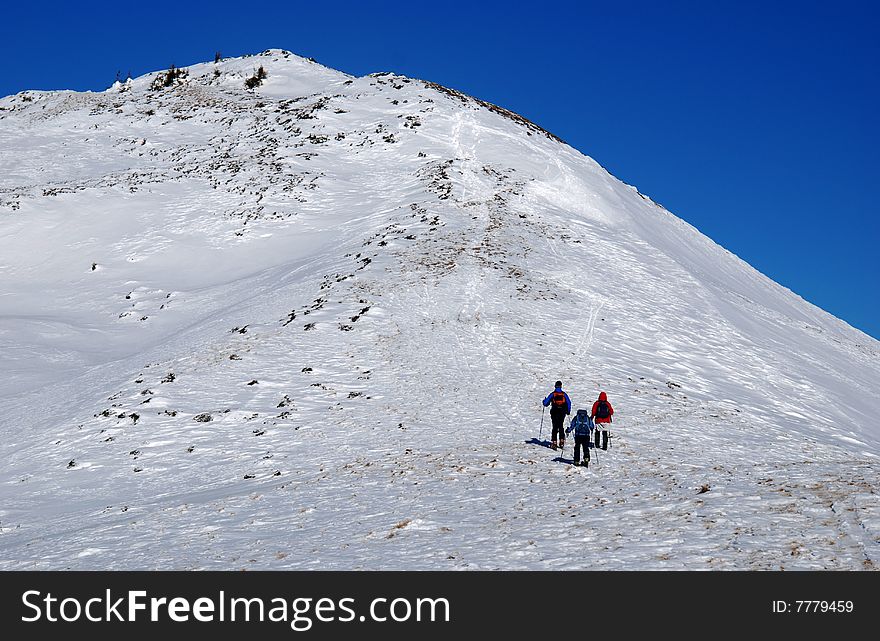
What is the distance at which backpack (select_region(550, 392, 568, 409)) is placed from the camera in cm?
1953

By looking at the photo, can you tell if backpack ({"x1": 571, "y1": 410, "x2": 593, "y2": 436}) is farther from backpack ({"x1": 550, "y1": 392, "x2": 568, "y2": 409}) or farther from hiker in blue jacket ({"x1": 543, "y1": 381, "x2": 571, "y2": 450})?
backpack ({"x1": 550, "y1": 392, "x2": 568, "y2": 409})

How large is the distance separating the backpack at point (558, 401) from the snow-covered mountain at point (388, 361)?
142 cm

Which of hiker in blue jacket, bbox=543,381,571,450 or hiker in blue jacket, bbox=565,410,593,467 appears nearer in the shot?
hiker in blue jacket, bbox=565,410,593,467

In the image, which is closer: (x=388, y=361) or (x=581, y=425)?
(x=581, y=425)

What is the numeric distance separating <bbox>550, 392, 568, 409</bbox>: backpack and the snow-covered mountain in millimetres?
1424

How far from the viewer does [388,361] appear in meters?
26.5

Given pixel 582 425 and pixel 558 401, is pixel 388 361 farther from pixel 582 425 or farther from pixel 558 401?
pixel 582 425

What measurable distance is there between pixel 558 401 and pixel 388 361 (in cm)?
854
